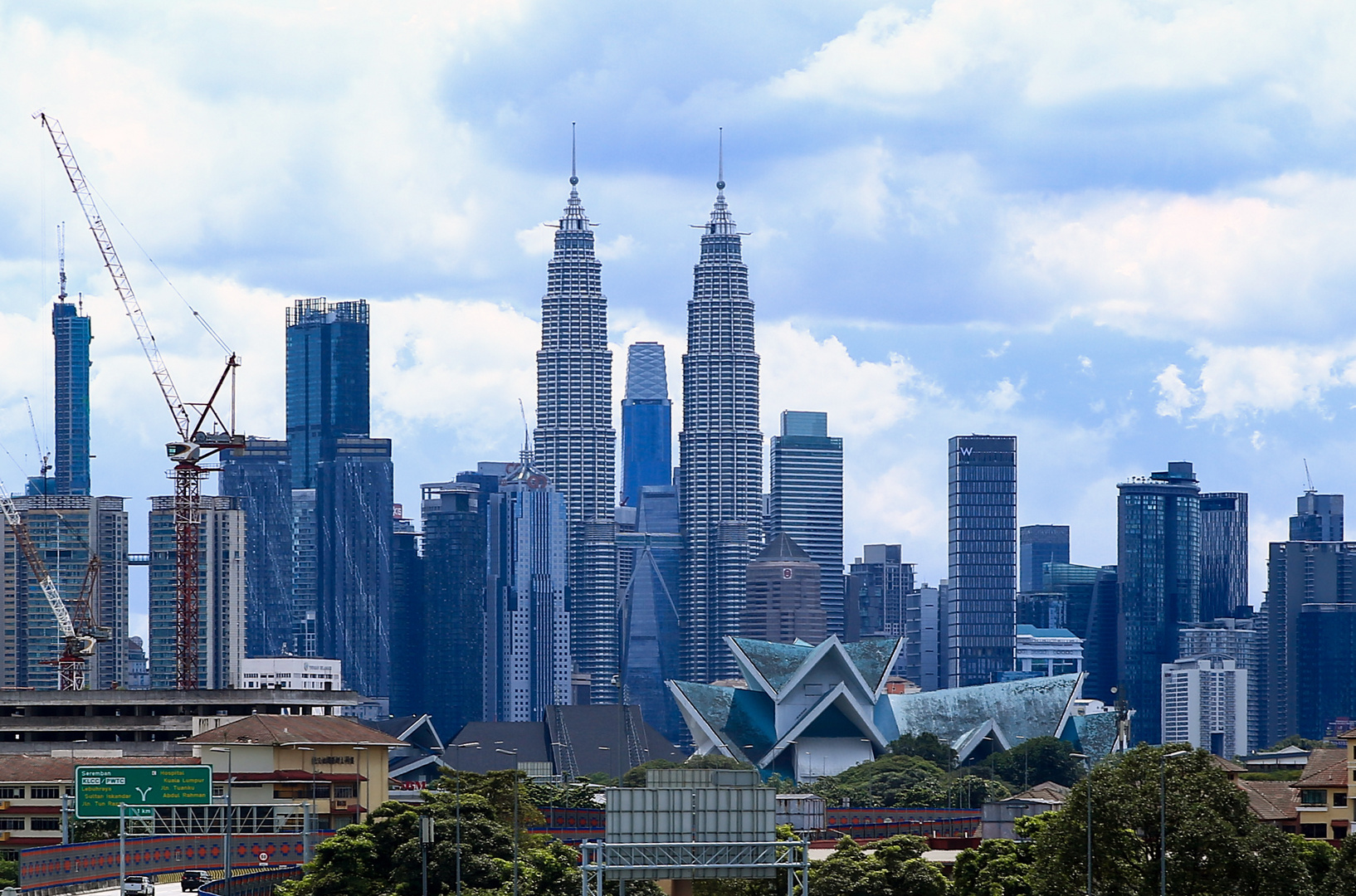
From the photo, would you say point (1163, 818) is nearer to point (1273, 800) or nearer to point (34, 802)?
point (1273, 800)

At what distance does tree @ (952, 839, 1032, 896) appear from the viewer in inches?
3287

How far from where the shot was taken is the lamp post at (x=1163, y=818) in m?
72.1

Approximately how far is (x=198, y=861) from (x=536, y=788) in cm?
5986

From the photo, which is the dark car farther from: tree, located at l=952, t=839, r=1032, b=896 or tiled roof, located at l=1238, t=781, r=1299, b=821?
tiled roof, located at l=1238, t=781, r=1299, b=821

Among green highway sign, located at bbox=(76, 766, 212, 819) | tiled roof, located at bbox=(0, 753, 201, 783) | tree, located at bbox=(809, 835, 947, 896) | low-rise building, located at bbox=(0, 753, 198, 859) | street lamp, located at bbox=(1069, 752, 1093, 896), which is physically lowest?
low-rise building, located at bbox=(0, 753, 198, 859)

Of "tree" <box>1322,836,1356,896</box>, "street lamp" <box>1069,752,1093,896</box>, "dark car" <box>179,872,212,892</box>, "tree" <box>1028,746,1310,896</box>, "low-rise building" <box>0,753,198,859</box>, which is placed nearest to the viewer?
"tree" <box>1028,746,1310,896</box>

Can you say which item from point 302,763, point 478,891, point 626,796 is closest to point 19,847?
point 302,763

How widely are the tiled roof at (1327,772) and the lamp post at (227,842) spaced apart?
182ft

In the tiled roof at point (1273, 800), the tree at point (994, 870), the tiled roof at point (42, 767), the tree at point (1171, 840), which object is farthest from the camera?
the tiled roof at point (42, 767)

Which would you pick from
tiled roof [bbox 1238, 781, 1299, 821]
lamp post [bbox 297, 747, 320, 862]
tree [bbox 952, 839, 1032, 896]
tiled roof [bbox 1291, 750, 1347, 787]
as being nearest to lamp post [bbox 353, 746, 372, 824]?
lamp post [bbox 297, 747, 320, 862]

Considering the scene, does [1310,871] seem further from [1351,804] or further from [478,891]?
[1351,804]

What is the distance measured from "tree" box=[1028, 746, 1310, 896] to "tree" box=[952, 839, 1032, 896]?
2.84 m

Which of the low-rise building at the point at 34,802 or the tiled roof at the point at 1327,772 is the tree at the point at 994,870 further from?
the low-rise building at the point at 34,802

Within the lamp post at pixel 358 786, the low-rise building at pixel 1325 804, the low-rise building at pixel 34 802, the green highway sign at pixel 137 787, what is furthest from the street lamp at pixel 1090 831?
the low-rise building at pixel 34 802
